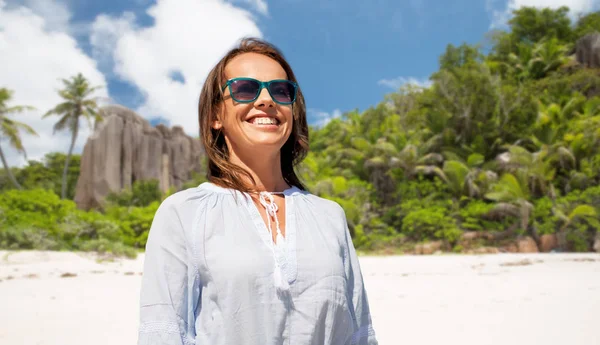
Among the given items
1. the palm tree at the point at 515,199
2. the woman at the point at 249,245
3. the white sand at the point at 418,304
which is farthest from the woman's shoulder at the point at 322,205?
the palm tree at the point at 515,199

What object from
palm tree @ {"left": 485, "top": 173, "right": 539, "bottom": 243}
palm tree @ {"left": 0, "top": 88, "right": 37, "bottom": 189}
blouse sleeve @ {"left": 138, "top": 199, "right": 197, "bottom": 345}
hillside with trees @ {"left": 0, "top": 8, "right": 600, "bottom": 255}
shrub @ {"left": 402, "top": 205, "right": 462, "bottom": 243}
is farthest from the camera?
palm tree @ {"left": 0, "top": 88, "right": 37, "bottom": 189}

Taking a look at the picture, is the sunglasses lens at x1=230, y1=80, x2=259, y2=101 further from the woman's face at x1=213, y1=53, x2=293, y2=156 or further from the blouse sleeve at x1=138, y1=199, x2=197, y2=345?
the blouse sleeve at x1=138, y1=199, x2=197, y2=345

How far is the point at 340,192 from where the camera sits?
19.1 m

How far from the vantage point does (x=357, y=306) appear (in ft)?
4.55

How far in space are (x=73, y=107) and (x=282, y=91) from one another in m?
29.9

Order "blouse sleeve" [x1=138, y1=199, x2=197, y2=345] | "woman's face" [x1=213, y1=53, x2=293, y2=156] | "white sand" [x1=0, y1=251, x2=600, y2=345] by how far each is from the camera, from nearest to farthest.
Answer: "blouse sleeve" [x1=138, y1=199, x2=197, y2=345], "woman's face" [x1=213, y1=53, x2=293, y2=156], "white sand" [x1=0, y1=251, x2=600, y2=345]

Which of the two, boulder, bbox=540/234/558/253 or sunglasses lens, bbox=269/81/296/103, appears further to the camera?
boulder, bbox=540/234/558/253

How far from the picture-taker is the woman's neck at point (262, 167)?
1.42 m

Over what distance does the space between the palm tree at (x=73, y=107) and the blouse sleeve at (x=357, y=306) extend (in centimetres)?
2955

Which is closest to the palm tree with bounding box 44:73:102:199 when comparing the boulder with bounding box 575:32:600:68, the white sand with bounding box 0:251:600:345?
the white sand with bounding box 0:251:600:345

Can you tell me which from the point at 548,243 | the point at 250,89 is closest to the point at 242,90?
the point at 250,89

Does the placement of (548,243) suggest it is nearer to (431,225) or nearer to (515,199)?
(515,199)

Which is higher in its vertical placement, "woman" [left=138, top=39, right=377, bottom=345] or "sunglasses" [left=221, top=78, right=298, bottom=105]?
"sunglasses" [left=221, top=78, right=298, bottom=105]

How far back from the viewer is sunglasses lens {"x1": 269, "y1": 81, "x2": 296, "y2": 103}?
55.1 inches
